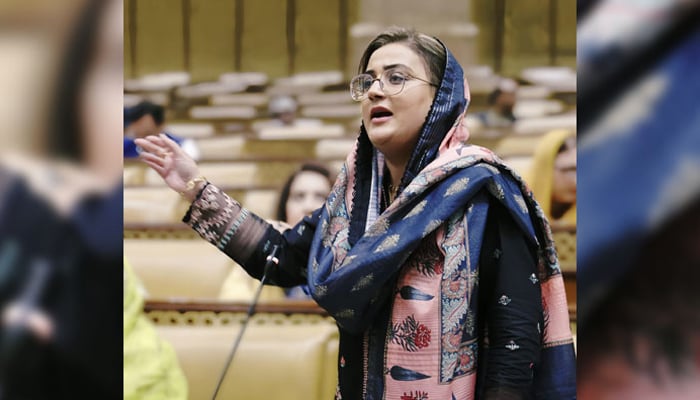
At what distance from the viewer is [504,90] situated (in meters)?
1.49

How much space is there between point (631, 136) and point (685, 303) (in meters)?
0.25

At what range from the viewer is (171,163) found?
1.06m

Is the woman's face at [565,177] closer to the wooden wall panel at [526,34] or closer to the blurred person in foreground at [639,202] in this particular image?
the wooden wall panel at [526,34]

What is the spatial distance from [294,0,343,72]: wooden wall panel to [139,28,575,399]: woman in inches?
21.3

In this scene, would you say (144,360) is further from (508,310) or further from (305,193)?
(508,310)

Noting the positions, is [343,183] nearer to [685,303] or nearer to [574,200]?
[685,303]

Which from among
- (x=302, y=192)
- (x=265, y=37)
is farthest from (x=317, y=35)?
(x=302, y=192)

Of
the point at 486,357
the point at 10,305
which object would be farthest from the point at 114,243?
the point at 486,357

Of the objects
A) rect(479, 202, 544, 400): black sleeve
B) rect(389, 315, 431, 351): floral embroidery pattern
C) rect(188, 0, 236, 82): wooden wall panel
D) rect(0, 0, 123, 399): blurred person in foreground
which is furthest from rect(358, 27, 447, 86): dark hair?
rect(188, 0, 236, 82): wooden wall panel

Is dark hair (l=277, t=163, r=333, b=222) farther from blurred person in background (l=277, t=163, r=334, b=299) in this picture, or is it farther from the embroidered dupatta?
the embroidered dupatta

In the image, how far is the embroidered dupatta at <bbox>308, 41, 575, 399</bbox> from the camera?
91 cm

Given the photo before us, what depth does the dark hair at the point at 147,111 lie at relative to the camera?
1566mm

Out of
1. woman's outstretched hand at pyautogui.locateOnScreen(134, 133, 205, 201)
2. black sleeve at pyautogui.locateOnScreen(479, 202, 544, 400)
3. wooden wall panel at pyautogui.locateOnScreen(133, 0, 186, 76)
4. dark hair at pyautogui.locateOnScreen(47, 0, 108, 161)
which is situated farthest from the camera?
wooden wall panel at pyautogui.locateOnScreen(133, 0, 186, 76)

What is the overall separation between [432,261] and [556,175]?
652 millimetres
